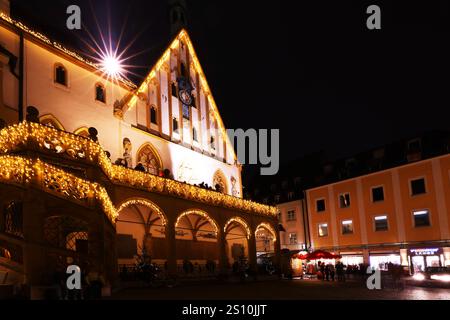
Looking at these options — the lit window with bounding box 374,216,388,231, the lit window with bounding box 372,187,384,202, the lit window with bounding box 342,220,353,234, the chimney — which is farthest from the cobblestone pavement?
the lit window with bounding box 342,220,353,234

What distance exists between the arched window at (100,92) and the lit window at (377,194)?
1192 inches

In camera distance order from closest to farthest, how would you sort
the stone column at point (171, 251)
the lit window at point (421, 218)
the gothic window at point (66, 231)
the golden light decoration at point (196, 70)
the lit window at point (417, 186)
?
the gothic window at point (66, 231), the stone column at point (171, 251), the golden light decoration at point (196, 70), the lit window at point (421, 218), the lit window at point (417, 186)

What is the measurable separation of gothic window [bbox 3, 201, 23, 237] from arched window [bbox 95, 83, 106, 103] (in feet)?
36.9

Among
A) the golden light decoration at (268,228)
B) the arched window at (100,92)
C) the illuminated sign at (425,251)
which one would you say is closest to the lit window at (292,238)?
the illuminated sign at (425,251)

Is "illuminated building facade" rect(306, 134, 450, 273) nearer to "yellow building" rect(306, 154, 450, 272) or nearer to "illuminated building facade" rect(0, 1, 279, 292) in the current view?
"yellow building" rect(306, 154, 450, 272)

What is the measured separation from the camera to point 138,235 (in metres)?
33.0

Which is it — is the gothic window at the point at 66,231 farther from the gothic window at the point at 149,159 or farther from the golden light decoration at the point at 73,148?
the gothic window at the point at 149,159

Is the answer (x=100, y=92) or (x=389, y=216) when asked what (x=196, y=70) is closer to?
(x=100, y=92)

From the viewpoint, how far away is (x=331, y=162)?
59.2 m

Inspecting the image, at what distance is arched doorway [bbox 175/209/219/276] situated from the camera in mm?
37103

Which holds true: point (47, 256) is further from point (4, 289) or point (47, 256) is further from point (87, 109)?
point (87, 109)

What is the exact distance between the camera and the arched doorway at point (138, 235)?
31.1 metres

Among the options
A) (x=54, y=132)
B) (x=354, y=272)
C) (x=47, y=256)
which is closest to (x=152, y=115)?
(x=54, y=132)

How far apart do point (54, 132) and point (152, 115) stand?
1582 cm
